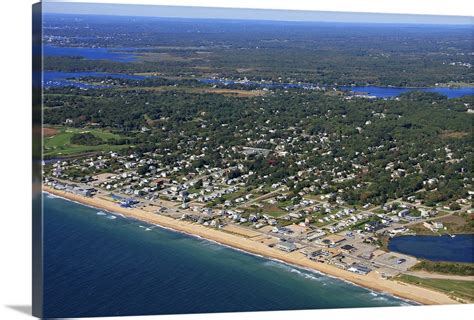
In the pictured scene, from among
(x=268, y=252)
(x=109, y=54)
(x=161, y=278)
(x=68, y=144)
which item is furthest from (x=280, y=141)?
(x=161, y=278)

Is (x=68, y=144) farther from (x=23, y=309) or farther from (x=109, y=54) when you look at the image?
(x=23, y=309)

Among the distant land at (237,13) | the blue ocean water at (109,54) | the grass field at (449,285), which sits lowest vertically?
the grass field at (449,285)

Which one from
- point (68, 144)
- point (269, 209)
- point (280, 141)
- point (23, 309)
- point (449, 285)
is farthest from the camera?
point (280, 141)

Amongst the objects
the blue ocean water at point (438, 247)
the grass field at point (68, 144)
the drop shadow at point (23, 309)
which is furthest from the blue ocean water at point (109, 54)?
the drop shadow at point (23, 309)

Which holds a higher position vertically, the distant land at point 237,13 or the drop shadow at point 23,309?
the distant land at point 237,13

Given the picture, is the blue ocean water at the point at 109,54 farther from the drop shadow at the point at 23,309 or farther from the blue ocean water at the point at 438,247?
the drop shadow at the point at 23,309

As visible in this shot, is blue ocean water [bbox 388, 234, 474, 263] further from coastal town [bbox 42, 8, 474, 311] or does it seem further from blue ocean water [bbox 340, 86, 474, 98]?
blue ocean water [bbox 340, 86, 474, 98]
